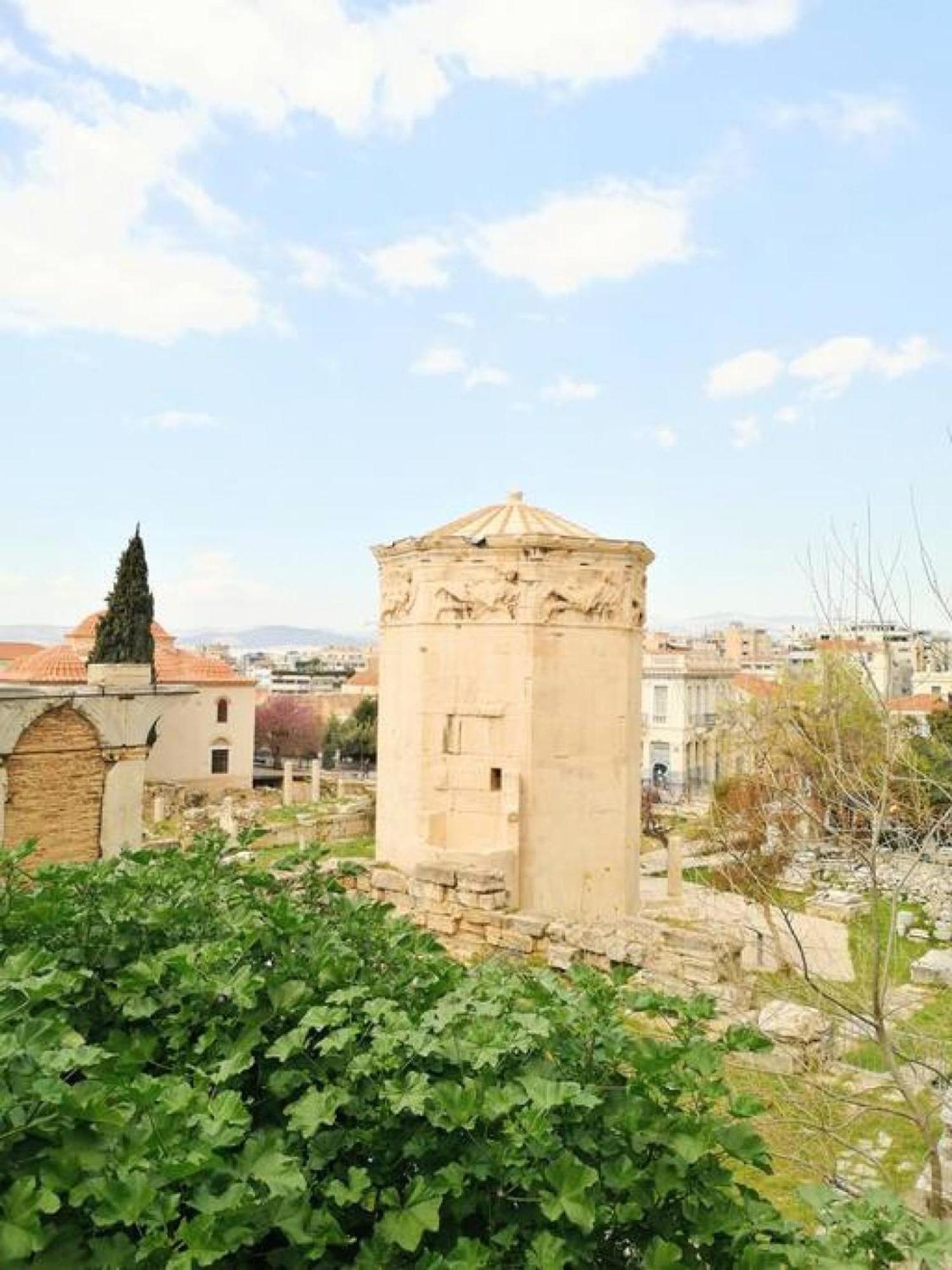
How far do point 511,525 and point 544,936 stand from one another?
6.07 m

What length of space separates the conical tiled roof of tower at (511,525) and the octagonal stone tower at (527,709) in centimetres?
5

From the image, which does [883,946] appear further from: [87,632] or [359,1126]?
[87,632]

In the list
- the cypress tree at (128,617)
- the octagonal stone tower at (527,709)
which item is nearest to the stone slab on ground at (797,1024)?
the octagonal stone tower at (527,709)

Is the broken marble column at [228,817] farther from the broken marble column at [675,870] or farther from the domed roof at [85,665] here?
the broken marble column at [675,870]

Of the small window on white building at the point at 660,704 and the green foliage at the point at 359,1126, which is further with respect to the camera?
the small window on white building at the point at 660,704

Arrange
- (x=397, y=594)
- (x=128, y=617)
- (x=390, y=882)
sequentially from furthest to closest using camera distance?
(x=128, y=617)
(x=397, y=594)
(x=390, y=882)

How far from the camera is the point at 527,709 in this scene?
12.1 m

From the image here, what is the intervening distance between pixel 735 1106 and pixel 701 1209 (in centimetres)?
28

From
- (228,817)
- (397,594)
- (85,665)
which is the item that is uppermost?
(397,594)

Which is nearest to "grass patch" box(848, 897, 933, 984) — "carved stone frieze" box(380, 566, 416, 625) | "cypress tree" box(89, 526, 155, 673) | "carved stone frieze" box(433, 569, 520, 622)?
"carved stone frieze" box(433, 569, 520, 622)

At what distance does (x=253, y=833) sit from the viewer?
14.3 feet

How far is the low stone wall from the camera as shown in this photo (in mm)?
8125

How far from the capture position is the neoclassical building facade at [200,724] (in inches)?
1222

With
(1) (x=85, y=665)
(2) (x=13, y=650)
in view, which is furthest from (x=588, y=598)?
(2) (x=13, y=650)
